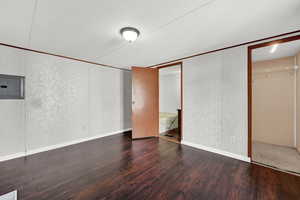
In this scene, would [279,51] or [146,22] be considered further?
[279,51]

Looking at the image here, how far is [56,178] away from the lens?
6.13 ft

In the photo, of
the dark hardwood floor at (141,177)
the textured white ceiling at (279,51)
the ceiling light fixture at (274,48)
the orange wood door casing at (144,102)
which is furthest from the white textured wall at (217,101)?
the orange wood door casing at (144,102)

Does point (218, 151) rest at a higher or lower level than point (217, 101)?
lower

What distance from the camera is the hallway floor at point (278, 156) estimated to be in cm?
219

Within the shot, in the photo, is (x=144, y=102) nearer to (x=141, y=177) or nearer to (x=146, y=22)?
(x=141, y=177)

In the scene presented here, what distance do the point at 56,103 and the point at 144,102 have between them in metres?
2.26

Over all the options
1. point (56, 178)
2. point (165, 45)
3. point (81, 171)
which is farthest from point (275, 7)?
point (56, 178)

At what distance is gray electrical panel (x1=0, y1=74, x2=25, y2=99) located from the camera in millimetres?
2373

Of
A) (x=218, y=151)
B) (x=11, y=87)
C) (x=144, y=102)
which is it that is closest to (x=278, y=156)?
(x=218, y=151)

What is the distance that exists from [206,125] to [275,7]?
220 centimetres

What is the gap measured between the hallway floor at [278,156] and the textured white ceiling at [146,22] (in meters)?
2.27

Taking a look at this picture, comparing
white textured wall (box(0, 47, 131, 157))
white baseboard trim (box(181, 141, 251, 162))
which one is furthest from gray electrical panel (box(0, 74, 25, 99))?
white baseboard trim (box(181, 141, 251, 162))

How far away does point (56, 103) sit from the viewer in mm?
3045

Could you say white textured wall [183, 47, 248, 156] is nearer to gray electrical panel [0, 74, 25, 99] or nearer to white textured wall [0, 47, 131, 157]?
white textured wall [0, 47, 131, 157]
